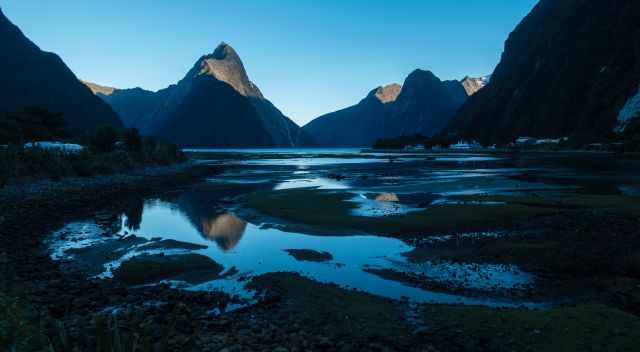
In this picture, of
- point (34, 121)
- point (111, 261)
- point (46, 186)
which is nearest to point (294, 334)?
point (111, 261)

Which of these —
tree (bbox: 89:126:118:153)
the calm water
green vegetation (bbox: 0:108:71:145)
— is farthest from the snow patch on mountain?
green vegetation (bbox: 0:108:71:145)

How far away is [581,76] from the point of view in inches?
6250

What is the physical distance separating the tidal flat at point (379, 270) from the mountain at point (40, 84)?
5244 inches

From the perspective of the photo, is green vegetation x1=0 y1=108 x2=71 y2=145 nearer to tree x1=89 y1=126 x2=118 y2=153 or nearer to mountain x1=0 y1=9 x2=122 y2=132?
tree x1=89 y1=126 x2=118 y2=153

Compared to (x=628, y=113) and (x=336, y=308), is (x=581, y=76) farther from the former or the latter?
(x=336, y=308)

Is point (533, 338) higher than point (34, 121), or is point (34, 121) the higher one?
point (34, 121)

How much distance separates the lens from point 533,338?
882 centimetres

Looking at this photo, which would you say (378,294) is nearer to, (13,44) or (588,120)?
(588,120)

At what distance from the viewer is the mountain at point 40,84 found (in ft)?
461

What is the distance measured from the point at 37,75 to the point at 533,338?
643ft

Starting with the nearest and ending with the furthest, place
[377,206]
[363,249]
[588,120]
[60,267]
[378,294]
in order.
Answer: [378,294] → [60,267] → [363,249] → [377,206] → [588,120]

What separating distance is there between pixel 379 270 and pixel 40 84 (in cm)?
18513

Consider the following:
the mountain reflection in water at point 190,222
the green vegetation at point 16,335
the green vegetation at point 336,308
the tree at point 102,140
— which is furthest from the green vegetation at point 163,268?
the tree at point 102,140

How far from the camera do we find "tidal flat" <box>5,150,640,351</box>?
9.44m
